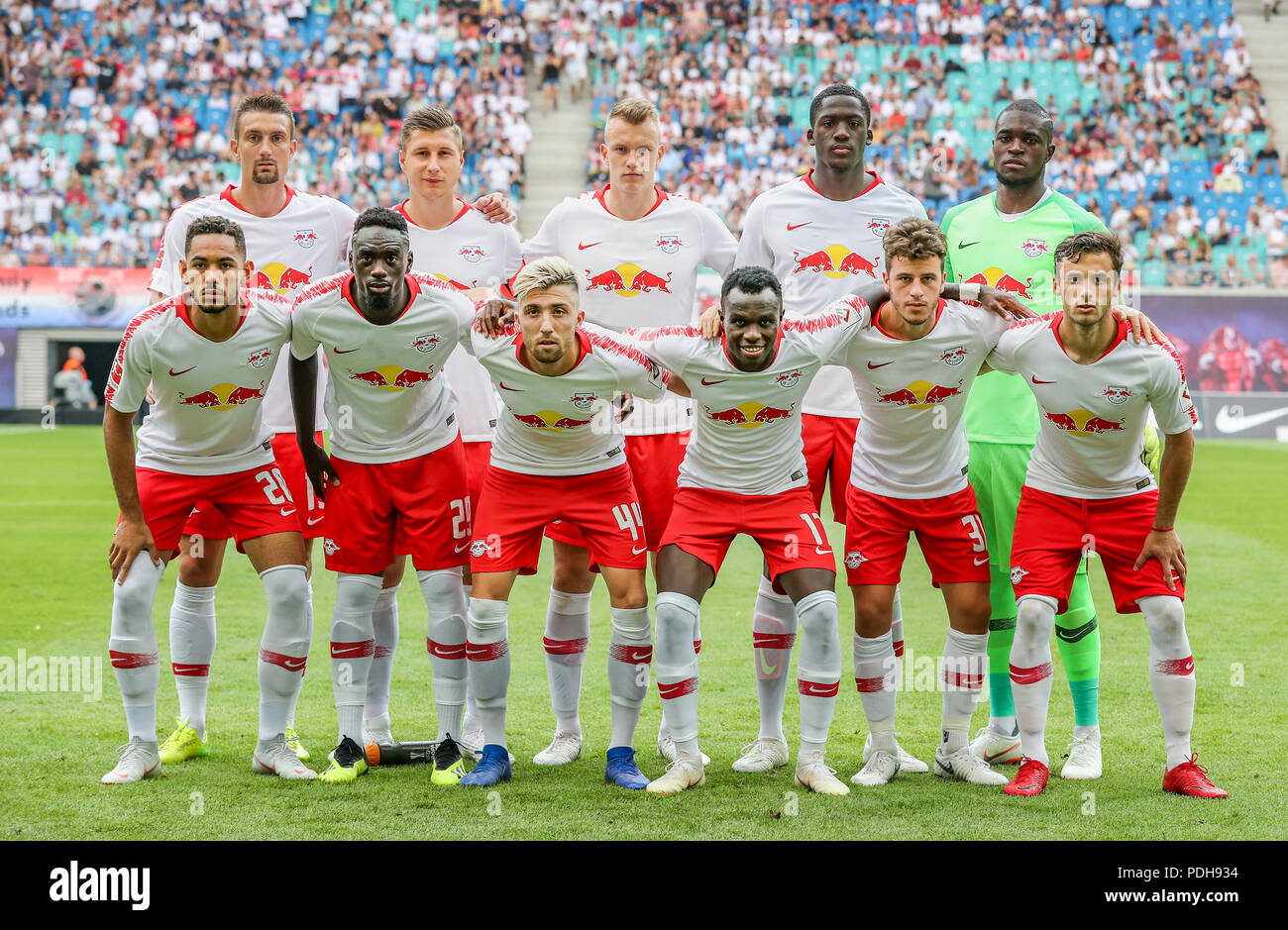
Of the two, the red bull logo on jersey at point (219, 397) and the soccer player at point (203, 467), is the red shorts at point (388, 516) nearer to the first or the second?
the soccer player at point (203, 467)

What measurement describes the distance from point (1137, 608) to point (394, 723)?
3352mm

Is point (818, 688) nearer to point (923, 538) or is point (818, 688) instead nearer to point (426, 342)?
point (923, 538)

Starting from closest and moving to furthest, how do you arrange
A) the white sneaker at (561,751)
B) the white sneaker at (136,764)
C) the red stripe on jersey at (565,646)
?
the white sneaker at (136,764) < the white sneaker at (561,751) < the red stripe on jersey at (565,646)

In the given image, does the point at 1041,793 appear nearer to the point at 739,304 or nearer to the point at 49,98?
the point at 739,304

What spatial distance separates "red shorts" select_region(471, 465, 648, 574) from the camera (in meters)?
5.26

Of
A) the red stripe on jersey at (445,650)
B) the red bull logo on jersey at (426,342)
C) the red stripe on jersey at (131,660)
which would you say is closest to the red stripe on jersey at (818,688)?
the red stripe on jersey at (445,650)

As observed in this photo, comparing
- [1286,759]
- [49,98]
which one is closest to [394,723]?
[1286,759]

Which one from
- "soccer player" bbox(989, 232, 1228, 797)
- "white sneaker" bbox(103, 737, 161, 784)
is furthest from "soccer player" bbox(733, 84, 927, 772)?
"white sneaker" bbox(103, 737, 161, 784)

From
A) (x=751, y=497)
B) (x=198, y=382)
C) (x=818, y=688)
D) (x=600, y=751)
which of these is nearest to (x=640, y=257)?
(x=751, y=497)

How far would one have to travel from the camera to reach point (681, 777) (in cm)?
504

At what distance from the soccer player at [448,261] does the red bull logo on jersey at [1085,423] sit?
2.47 metres

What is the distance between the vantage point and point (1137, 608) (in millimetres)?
5141

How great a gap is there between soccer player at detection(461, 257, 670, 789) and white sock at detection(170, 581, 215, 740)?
49.3 inches

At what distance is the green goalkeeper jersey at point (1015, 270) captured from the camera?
18.7ft
